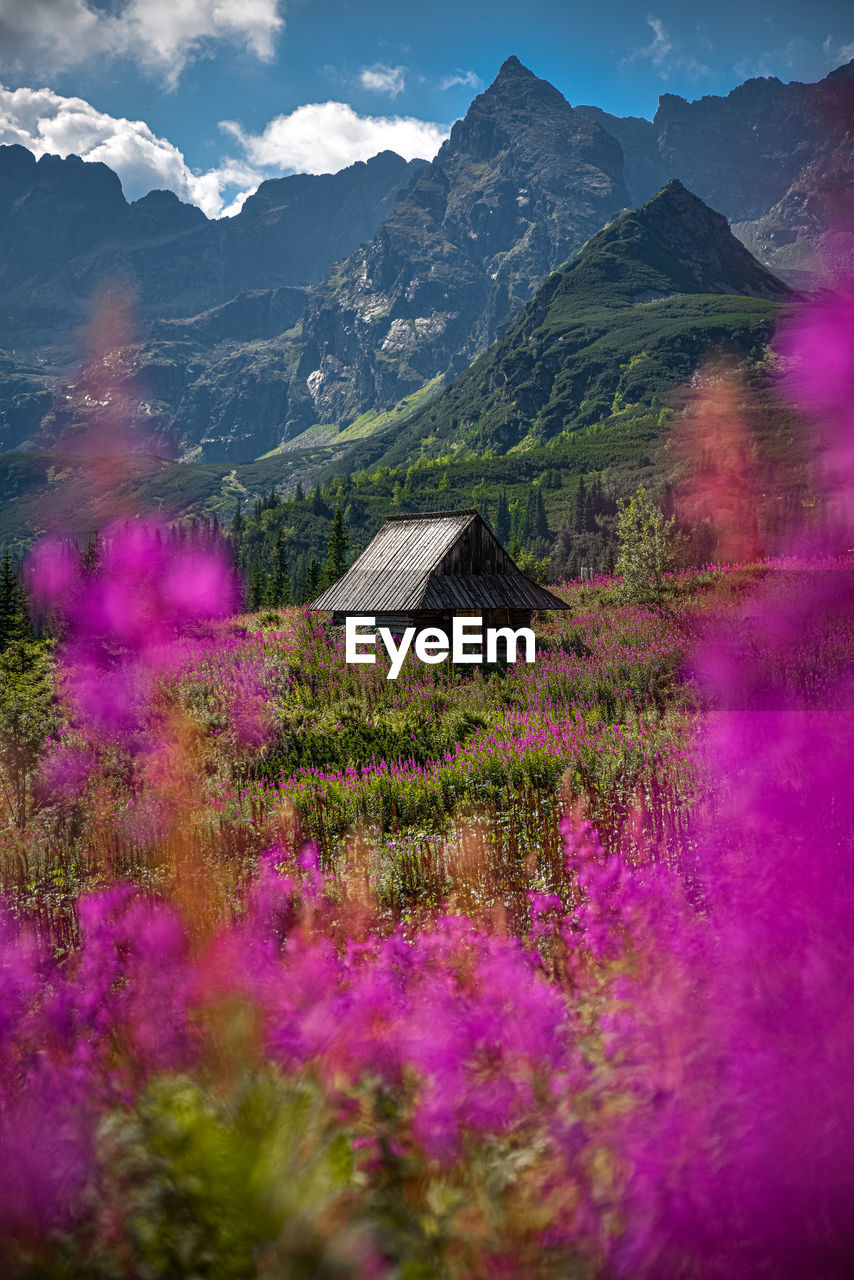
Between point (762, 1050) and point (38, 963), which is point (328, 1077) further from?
point (38, 963)

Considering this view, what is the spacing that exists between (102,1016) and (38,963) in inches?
81.3

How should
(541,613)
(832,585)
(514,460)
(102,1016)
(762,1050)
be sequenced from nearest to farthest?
(762,1050) < (102,1016) < (832,585) < (541,613) < (514,460)

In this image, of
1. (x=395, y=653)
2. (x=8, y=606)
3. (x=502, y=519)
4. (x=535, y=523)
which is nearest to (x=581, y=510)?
(x=535, y=523)

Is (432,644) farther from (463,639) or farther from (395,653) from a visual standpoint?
(395,653)

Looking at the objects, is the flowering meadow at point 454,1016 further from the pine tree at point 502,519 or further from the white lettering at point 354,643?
the pine tree at point 502,519

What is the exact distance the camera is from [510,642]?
752 inches

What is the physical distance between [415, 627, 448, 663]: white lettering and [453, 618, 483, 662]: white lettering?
13.8 inches

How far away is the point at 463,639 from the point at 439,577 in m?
2.13

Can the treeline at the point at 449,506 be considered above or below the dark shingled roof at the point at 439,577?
above

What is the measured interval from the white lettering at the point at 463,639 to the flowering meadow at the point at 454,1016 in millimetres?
7644

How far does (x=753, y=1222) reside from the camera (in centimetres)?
263

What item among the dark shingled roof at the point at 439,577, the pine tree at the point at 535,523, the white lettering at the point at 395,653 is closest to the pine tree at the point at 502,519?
the pine tree at the point at 535,523

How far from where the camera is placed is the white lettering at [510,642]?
18.5 m

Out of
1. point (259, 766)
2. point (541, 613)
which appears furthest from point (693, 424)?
point (259, 766)
